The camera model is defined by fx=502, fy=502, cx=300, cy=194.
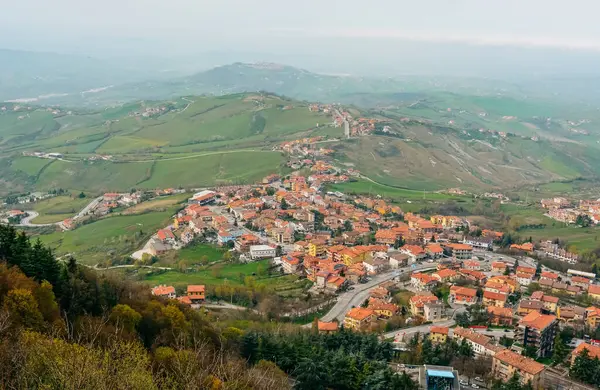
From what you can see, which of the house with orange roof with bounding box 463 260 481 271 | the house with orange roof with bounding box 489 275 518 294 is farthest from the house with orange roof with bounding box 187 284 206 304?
the house with orange roof with bounding box 463 260 481 271

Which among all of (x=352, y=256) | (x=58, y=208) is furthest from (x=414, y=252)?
(x=58, y=208)

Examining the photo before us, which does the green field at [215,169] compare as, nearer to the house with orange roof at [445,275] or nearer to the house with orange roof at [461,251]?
the house with orange roof at [461,251]

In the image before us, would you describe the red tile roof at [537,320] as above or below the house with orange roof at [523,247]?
above

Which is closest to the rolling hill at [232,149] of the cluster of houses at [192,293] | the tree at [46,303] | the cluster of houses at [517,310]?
the cluster of houses at [517,310]

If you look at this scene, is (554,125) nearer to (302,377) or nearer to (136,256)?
(136,256)

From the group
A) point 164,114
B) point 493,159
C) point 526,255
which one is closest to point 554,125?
point 493,159
